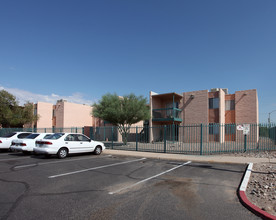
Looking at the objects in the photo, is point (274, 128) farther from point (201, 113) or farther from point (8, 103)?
point (8, 103)

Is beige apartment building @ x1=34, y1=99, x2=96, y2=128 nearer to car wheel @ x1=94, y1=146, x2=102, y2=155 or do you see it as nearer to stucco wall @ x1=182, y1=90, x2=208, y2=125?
stucco wall @ x1=182, y1=90, x2=208, y2=125

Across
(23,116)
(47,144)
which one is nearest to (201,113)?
(47,144)

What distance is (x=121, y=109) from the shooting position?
2080cm

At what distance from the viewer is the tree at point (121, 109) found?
66.6 ft

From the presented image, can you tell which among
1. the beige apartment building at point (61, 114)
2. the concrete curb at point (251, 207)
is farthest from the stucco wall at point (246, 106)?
the beige apartment building at point (61, 114)

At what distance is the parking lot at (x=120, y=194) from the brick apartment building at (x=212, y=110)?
18.0 metres

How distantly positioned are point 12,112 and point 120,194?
34.4 metres

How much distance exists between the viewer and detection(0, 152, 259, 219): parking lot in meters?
4.24

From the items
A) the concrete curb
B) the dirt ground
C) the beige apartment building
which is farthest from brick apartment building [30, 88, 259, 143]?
the concrete curb

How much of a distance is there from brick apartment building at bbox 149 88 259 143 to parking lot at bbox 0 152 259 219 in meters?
18.0

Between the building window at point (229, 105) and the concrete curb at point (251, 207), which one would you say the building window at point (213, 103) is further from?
the concrete curb at point (251, 207)

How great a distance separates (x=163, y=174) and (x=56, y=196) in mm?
4070

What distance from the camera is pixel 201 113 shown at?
2655 centimetres

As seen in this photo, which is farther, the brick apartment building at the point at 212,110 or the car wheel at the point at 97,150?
the brick apartment building at the point at 212,110
